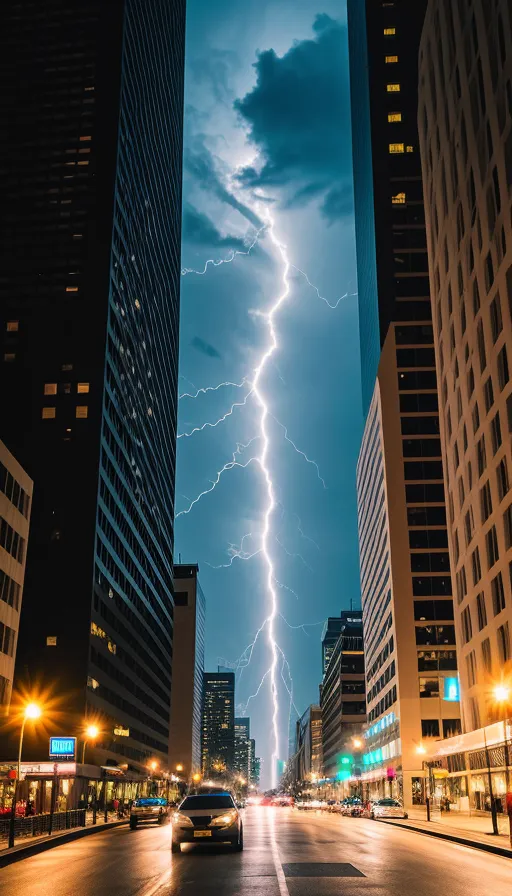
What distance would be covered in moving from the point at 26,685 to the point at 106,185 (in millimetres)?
58985

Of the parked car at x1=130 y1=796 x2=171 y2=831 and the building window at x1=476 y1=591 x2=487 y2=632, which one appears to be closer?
the parked car at x1=130 y1=796 x2=171 y2=831

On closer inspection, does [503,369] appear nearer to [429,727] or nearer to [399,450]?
[399,450]

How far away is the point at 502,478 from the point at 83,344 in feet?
178

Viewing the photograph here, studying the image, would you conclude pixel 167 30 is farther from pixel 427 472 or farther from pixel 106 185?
pixel 427 472

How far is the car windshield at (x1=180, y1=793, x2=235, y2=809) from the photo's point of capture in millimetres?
23938

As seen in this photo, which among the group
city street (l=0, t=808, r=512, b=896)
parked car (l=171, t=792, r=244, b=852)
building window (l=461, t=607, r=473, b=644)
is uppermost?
building window (l=461, t=607, r=473, b=644)

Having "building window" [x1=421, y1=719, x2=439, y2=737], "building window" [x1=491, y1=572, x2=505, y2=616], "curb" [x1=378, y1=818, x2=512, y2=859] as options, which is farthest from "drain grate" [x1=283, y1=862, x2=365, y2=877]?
"building window" [x1=421, y1=719, x2=439, y2=737]

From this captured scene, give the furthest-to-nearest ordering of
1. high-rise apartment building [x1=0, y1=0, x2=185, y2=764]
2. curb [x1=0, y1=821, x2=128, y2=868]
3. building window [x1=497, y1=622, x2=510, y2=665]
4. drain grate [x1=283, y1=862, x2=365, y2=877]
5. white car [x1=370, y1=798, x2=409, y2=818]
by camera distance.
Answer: high-rise apartment building [x1=0, y1=0, x2=185, y2=764] < white car [x1=370, y1=798, x2=409, y2=818] < building window [x1=497, y1=622, x2=510, y2=665] < curb [x1=0, y1=821, x2=128, y2=868] < drain grate [x1=283, y1=862, x2=365, y2=877]

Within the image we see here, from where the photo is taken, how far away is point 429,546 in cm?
11025

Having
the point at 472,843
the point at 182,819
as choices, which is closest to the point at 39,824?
the point at 182,819

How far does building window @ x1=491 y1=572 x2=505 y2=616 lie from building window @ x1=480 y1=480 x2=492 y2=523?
482cm

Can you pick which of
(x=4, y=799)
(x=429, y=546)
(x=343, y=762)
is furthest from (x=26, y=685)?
(x=343, y=762)

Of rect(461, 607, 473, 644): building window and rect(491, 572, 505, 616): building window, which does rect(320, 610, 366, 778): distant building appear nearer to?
rect(461, 607, 473, 644): building window

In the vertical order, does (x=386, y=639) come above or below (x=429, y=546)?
below
